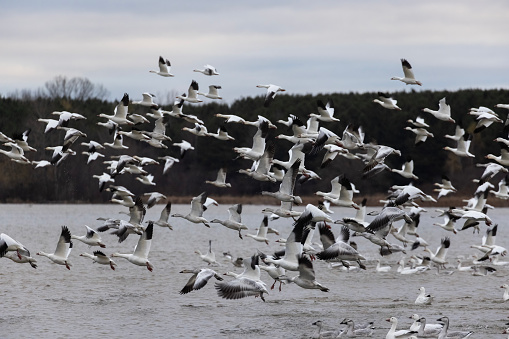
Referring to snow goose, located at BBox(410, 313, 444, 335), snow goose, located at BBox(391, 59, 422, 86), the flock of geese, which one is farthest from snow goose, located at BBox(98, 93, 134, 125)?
snow goose, located at BBox(410, 313, 444, 335)

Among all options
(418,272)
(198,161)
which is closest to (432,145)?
(198,161)

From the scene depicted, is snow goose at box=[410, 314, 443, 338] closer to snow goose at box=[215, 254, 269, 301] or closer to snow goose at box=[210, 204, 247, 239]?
snow goose at box=[215, 254, 269, 301]

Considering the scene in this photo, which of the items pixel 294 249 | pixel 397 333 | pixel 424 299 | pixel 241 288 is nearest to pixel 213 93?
pixel 424 299

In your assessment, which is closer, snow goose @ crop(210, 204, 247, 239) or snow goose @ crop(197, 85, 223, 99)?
snow goose @ crop(210, 204, 247, 239)

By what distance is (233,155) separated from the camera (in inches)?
2584

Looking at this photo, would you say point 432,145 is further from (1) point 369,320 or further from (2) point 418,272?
(1) point 369,320

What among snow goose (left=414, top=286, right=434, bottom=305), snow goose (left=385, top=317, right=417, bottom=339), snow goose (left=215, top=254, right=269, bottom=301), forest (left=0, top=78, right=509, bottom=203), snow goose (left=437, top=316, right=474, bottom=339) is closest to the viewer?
snow goose (left=215, top=254, right=269, bottom=301)

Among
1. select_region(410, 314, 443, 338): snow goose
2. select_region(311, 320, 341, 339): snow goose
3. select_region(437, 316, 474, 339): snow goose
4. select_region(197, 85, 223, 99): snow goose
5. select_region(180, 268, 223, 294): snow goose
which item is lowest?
select_region(311, 320, 341, 339): snow goose

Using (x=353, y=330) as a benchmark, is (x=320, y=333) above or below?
below

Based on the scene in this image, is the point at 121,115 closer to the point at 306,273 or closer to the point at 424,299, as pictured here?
the point at 424,299

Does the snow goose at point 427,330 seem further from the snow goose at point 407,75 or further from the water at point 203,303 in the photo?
the snow goose at point 407,75

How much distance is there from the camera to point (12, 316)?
63.9ft

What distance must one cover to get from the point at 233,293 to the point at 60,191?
4469cm

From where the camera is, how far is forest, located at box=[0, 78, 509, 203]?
55.2m
